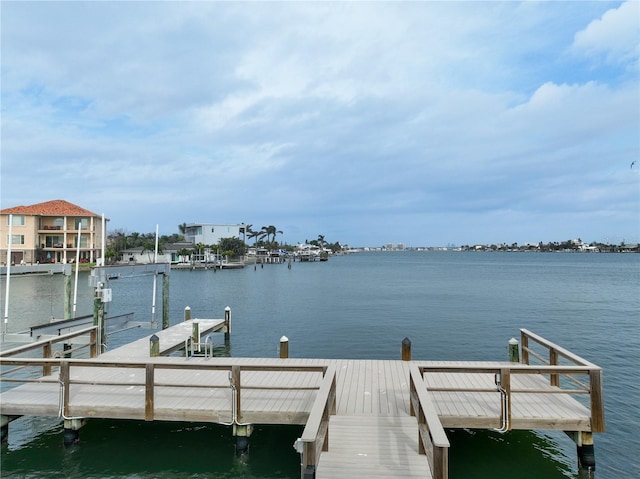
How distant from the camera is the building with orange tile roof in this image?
67312mm

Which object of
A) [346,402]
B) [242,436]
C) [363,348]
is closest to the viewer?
[242,436]

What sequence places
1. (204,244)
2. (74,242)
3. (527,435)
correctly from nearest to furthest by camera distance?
(527,435), (74,242), (204,244)

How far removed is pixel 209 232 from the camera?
391 ft

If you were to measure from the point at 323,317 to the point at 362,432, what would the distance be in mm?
23930

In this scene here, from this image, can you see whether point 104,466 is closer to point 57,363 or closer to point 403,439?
point 57,363

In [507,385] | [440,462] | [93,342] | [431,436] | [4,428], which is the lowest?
[4,428]

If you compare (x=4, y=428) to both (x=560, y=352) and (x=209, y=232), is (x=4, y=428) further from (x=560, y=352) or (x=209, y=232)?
(x=209, y=232)

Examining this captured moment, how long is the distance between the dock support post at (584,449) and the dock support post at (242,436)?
659 centimetres

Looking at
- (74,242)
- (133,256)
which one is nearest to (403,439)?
(74,242)

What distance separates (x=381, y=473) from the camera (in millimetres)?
6340

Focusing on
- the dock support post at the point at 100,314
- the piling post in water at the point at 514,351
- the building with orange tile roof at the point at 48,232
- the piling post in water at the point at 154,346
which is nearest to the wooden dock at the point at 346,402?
the piling post in water at the point at 514,351

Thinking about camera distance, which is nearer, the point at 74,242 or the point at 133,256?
the point at 74,242

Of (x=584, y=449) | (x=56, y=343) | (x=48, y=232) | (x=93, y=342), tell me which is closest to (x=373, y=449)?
(x=584, y=449)

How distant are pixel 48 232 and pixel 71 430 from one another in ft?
239
